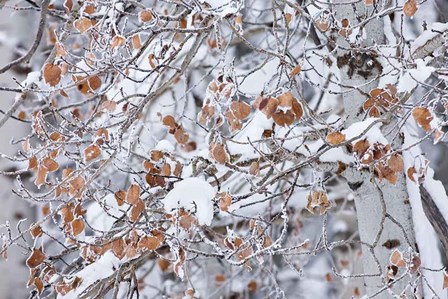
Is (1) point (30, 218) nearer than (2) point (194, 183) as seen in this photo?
No

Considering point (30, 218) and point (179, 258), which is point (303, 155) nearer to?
point (179, 258)

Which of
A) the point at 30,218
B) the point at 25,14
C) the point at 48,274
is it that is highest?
the point at 25,14

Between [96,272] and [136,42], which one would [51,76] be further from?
[96,272]

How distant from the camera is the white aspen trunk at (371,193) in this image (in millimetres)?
3117

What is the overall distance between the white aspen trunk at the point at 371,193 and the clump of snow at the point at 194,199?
80 centimetres

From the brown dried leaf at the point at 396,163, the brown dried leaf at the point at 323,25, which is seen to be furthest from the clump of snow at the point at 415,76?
the brown dried leaf at the point at 323,25

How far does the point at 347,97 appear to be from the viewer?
323cm

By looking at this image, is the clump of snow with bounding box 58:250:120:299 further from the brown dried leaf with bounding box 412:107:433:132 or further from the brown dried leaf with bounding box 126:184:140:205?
the brown dried leaf with bounding box 412:107:433:132

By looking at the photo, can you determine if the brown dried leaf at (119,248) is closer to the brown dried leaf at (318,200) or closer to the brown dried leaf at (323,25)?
the brown dried leaf at (318,200)

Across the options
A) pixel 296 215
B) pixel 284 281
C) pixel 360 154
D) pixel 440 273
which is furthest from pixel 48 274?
pixel 284 281

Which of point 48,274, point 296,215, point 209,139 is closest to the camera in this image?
point 209,139

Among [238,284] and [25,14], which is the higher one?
[25,14]

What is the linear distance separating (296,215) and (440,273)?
187 centimetres

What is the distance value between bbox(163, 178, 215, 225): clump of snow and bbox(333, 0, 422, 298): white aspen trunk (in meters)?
0.80
